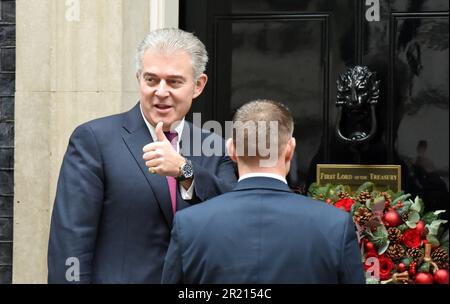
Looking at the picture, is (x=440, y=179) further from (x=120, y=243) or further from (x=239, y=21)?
(x=120, y=243)

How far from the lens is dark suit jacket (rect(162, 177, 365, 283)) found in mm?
2979

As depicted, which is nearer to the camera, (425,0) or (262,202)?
(262,202)

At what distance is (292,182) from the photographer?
5.76 meters

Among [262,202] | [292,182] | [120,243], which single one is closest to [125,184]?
[120,243]

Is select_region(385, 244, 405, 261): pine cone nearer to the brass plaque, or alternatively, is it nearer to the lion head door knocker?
the brass plaque

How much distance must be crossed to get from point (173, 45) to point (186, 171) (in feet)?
1.67

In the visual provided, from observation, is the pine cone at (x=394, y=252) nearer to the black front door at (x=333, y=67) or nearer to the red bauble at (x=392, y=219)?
the red bauble at (x=392, y=219)

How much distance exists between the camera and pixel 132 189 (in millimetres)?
3730

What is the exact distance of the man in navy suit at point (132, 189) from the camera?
367cm

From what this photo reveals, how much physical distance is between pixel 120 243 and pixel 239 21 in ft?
8.13

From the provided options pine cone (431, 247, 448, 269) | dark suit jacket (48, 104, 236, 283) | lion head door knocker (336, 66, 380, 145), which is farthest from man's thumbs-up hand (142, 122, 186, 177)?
lion head door knocker (336, 66, 380, 145)

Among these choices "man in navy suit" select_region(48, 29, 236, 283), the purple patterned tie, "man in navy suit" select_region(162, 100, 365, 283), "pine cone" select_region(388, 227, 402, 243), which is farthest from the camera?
"pine cone" select_region(388, 227, 402, 243)

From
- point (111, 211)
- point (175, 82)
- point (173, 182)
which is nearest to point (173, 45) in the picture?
point (175, 82)

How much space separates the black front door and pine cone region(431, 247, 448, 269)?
0.52 m
